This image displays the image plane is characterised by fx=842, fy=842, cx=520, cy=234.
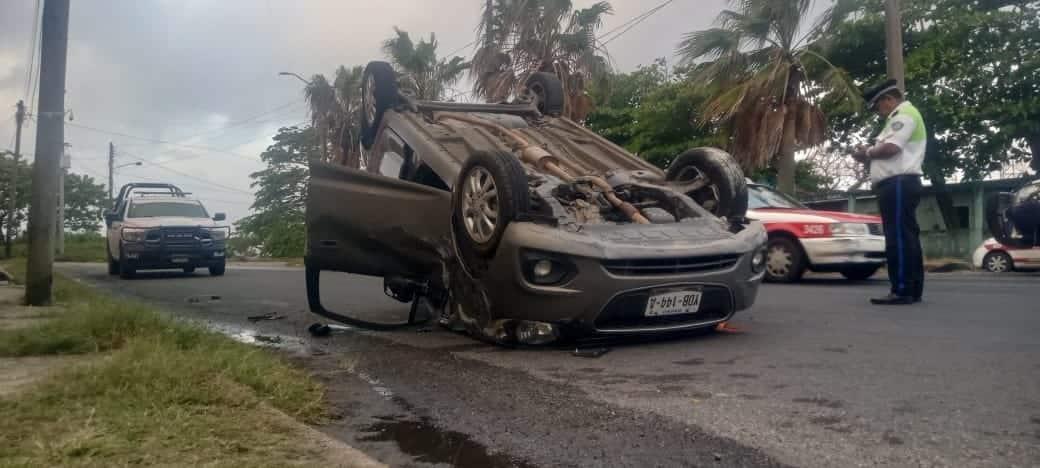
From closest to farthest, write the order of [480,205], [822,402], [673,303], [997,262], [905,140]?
[822,402]
[673,303]
[480,205]
[905,140]
[997,262]

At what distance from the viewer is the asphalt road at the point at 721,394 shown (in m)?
2.89

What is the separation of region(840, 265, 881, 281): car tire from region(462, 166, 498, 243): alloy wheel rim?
6187mm

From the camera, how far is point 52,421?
314cm

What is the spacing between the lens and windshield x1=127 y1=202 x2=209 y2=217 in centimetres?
1582

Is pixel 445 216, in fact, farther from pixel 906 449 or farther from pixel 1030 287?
pixel 1030 287

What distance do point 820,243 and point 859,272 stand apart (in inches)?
34.8

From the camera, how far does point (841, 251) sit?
956 centimetres

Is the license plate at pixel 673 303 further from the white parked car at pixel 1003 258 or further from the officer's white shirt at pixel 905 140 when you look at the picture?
the white parked car at pixel 1003 258

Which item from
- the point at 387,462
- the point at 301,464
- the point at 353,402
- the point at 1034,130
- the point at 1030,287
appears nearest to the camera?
the point at 301,464

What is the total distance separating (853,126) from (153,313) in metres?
23.0

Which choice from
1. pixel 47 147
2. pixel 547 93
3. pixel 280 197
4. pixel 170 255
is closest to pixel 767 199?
pixel 547 93

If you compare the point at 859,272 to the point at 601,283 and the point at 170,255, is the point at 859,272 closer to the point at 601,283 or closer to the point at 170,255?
the point at 601,283

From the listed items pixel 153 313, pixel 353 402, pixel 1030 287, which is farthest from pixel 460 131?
pixel 1030 287

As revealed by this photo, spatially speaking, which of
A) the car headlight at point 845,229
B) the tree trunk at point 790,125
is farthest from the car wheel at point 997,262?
the car headlight at point 845,229
